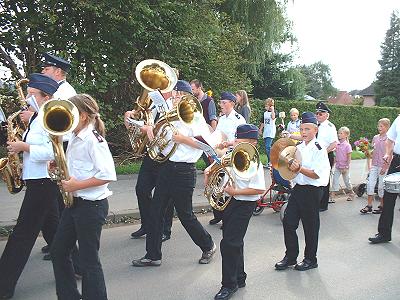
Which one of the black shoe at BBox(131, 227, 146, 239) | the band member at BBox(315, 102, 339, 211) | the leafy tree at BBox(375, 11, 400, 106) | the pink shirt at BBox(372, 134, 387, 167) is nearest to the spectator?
the band member at BBox(315, 102, 339, 211)

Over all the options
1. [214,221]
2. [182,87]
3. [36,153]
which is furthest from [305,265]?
[36,153]

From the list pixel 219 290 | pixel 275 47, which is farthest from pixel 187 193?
pixel 275 47

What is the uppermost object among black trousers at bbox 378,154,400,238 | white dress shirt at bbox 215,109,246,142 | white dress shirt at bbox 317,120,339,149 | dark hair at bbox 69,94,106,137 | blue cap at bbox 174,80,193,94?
blue cap at bbox 174,80,193,94

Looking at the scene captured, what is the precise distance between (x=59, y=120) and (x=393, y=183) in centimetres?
433

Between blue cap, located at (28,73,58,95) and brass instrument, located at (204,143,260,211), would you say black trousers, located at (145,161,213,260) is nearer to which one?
brass instrument, located at (204,143,260,211)

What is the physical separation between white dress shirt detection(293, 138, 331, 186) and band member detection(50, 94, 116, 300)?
96.9 inches

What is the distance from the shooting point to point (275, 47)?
21969 mm

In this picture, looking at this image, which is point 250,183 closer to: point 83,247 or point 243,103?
point 83,247

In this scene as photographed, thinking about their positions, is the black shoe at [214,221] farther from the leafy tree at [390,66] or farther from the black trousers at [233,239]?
the leafy tree at [390,66]

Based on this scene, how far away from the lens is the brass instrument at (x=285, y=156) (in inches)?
191

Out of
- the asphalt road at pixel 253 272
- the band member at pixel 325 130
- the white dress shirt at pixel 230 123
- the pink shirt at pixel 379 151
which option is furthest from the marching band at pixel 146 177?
the pink shirt at pixel 379 151

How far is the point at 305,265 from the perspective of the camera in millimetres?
5160

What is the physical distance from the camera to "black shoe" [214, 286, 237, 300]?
165 inches

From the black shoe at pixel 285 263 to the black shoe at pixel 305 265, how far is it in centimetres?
6
